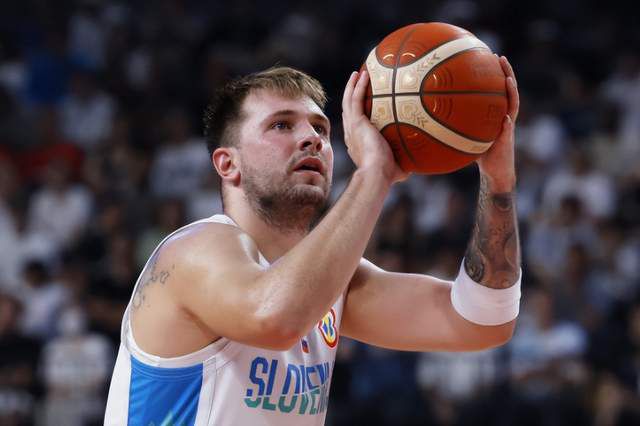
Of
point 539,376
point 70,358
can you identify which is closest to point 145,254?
point 70,358

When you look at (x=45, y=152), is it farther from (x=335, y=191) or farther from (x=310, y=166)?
(x=310, y=166)

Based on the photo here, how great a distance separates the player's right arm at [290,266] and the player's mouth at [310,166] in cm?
23

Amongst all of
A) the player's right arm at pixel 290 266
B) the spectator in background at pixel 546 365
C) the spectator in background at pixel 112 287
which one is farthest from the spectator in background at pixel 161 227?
the player's right arm at pixel 290 266

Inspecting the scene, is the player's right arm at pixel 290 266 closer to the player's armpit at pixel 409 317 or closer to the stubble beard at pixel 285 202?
the stubble beard at pixel 285 202

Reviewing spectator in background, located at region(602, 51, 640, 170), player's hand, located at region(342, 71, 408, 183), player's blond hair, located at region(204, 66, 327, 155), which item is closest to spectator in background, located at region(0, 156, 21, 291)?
spectator in background, located at region(602, 51, 640, 170)

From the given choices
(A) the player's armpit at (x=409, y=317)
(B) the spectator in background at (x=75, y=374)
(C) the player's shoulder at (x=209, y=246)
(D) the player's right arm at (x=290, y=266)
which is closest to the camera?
(D) the player's right arm at (x=290, y=266)

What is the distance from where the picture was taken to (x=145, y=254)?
9.91 meters

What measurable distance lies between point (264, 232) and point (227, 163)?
0.31 meters

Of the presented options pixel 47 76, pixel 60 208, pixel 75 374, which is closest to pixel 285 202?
pixel 75 374

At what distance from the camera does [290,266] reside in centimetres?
307

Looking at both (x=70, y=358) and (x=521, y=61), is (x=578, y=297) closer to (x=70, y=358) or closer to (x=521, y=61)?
(x=521, y=61)

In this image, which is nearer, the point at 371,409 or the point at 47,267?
the point at 371,409

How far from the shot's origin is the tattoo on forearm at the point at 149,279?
3.46 meters

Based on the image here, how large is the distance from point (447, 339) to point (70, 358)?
17.3 feet
